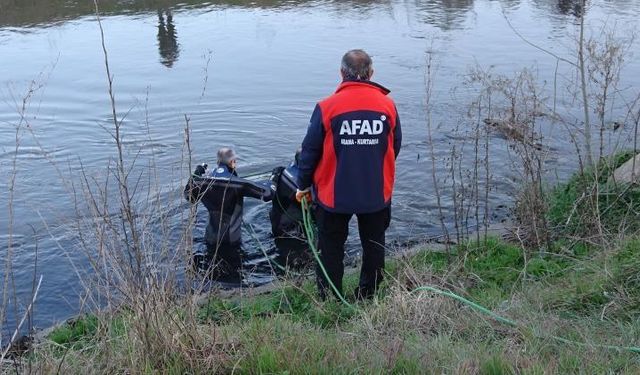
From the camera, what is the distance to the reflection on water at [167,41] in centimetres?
1866

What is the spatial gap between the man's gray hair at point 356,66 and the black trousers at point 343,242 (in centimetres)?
112

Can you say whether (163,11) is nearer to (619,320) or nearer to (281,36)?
(281,36)

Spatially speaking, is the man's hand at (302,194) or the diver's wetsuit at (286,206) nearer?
the man's hand at (302,194)

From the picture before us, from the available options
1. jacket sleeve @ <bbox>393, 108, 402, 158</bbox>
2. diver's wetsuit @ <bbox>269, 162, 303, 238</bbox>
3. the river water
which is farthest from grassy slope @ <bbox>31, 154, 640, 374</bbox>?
diver's wetsuit @ <bbox>269, 162, 303, 238</bbox>

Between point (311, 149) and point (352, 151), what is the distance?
0.35 metres

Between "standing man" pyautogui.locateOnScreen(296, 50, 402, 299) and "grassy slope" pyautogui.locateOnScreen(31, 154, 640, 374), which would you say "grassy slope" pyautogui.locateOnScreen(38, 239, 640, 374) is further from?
"standing man" pyautogui.locateOnScreen(296, 50, 402, 299)

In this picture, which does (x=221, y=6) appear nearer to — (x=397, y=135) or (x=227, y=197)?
(x=227, y=197)

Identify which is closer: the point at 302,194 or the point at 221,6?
the point at 302,194

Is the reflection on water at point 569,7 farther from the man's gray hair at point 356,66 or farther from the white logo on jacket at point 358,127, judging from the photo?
the white logo on jacket at point 358,127

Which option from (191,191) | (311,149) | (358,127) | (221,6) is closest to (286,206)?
(311,149)

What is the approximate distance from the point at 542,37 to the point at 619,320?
49.5 feet

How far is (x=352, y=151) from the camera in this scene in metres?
6.26

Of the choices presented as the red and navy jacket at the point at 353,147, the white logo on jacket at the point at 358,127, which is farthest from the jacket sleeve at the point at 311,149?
the white logo on jacket at the point at 358,127

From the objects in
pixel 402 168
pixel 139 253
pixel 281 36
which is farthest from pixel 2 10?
pixel 139 253
